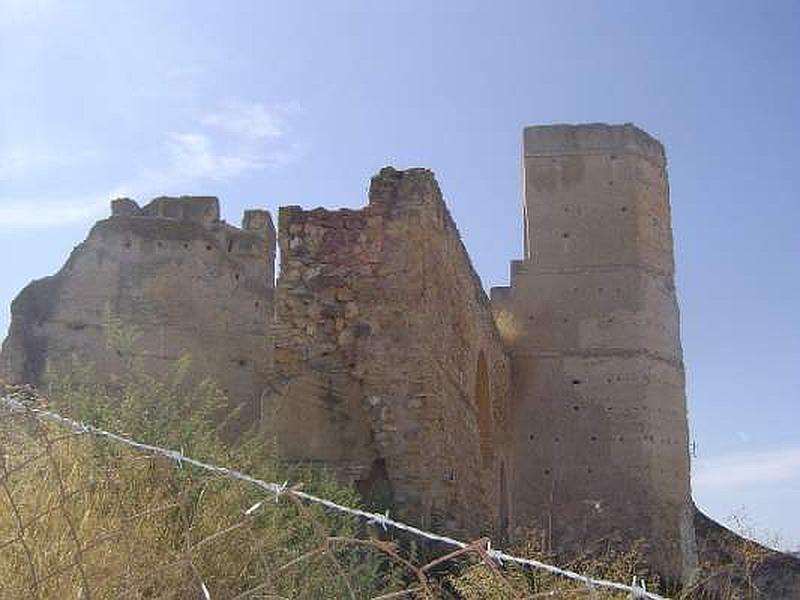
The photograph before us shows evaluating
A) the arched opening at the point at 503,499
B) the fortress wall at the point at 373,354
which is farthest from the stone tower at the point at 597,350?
the fortress wall at the point at 373,354

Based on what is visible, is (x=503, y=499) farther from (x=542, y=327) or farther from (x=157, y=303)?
(x=157, y=303)

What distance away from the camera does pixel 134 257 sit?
44.9ft

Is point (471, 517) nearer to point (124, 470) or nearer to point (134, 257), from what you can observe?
point (124, 470)

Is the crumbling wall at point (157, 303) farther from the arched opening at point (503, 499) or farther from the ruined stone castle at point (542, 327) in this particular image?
the arched opening at point (503, 499)

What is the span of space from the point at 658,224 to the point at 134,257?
6.80 m

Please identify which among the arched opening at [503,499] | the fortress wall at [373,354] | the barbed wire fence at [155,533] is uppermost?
the fortress wall at [373,354]

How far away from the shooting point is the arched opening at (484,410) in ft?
38.7

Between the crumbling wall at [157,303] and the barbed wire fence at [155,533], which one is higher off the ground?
the crumbling wall at [157,303]

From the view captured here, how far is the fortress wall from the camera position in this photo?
764 centimetres

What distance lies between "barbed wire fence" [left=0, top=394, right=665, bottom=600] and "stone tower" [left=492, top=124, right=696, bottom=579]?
27.4 feet

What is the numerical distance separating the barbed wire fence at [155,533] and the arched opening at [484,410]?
5917 mm

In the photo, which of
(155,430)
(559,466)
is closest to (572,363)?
(559,466)

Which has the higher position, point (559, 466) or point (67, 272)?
point (67, 272)

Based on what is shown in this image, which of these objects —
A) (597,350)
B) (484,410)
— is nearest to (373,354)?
(484,410)
